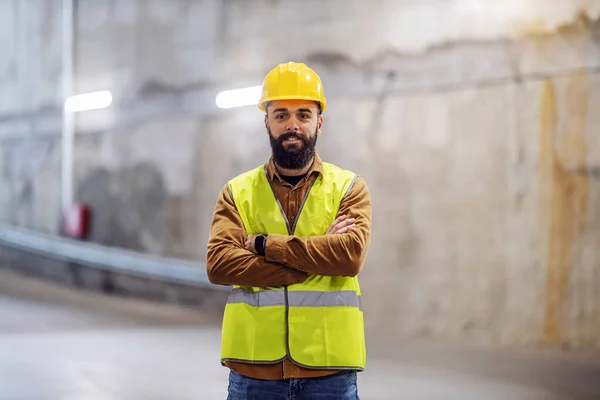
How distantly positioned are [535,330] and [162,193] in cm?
471

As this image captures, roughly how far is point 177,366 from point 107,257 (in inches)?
159

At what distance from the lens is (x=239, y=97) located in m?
8.42

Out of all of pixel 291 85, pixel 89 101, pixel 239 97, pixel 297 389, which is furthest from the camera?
pixel 89 101

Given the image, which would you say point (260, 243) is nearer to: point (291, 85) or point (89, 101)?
point (291, 85)

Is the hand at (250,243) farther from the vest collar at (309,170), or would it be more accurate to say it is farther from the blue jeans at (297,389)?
the blue jeans at (297,389)

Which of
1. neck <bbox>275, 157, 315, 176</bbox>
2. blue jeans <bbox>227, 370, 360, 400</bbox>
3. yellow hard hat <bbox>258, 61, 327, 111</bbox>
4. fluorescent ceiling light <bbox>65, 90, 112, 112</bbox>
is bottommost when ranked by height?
blue jeans <bbox>227, 370, 360, 400</bbox>

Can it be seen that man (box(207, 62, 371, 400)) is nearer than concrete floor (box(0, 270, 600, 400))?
Yes

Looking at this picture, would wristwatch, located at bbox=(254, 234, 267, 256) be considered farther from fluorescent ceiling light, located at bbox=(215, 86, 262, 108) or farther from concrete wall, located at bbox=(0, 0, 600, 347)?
fluorescent ceiling light, located at bbox=(215, 86, 262, 108)

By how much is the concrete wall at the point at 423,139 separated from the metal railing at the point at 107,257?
0.66 ft

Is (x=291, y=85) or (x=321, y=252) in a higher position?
(x=291, y=85)

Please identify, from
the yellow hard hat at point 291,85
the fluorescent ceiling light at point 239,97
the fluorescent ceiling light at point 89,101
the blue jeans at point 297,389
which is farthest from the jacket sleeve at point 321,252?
the fluorescent ceiling light at point 89,101

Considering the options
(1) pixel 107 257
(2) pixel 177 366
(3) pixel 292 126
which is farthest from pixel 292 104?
(1) pixel 107 257

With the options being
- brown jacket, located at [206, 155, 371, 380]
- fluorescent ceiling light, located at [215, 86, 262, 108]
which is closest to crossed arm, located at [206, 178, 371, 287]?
brown jacket, located at [206, 155, 371, 380]

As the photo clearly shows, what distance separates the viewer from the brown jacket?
7.72 feet
